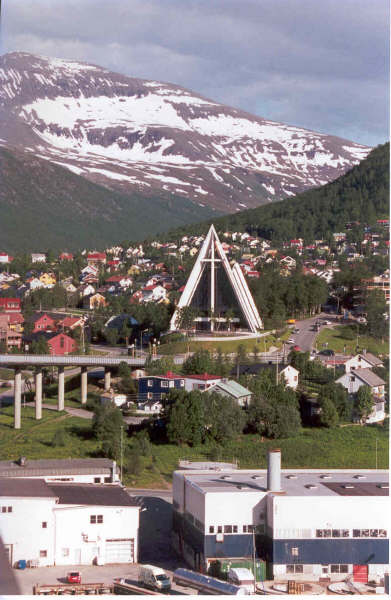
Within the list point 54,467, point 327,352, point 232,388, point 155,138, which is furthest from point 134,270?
point 155,138

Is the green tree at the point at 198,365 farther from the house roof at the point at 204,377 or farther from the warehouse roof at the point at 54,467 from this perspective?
the warehouse roof at the point at 54,467

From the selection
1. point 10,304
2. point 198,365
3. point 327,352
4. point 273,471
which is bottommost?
point 273,471

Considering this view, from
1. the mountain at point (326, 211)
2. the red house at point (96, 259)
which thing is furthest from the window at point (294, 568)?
the mountain at point (326, 211)

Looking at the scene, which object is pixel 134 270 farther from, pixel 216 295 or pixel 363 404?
pixel 363 404

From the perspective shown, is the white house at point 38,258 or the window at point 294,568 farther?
the white house at point 38,258

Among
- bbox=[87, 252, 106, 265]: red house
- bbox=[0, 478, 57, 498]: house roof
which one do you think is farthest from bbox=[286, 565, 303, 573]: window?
bbox=[87, 252, 106, 265]: red house

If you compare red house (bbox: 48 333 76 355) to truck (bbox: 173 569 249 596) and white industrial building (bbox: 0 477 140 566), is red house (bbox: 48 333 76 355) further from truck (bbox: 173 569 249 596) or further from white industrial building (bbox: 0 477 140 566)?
truck (bbox: 173 569 249 596)

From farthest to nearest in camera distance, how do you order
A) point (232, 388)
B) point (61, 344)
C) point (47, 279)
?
point (47, 279) → point (61, 344) → point (232, 388)
